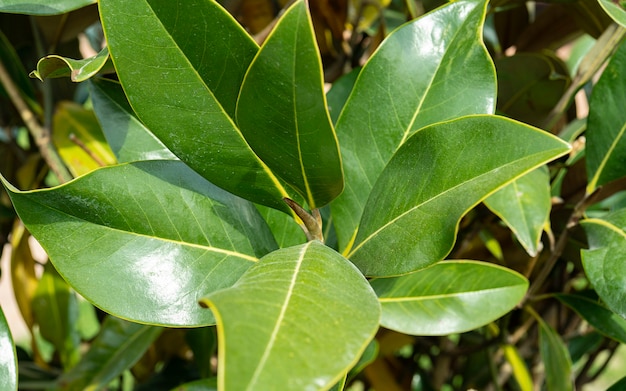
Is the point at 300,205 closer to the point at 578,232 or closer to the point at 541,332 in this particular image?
the point at 578,232

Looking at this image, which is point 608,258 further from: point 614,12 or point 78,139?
point 78,139

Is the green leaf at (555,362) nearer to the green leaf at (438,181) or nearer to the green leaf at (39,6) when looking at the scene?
the green leaf at (438,181)

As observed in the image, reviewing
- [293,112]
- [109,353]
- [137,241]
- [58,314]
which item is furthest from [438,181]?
[58,314]

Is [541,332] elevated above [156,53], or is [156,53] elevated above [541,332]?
[156,53]

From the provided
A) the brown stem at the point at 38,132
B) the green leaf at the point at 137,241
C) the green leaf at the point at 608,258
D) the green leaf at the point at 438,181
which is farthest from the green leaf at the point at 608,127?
the brown stem at the point at 38,132

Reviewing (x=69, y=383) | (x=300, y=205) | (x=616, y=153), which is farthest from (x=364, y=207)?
(x=69, y=383)

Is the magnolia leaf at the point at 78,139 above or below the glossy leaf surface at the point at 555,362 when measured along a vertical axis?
above
